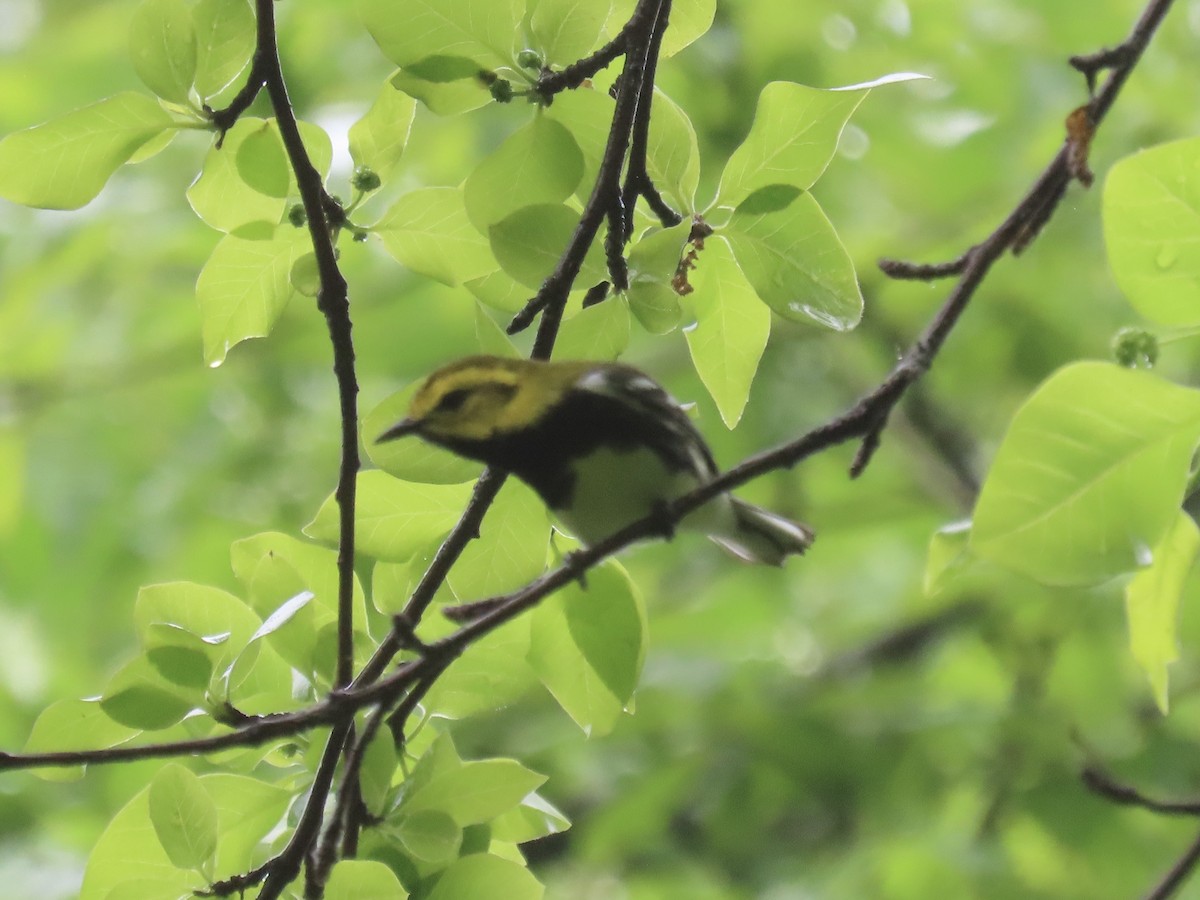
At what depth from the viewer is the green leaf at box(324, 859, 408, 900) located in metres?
1.40

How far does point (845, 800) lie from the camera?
3846 mm

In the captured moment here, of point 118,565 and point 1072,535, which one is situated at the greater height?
point 1072,535

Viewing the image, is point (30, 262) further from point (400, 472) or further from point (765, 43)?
point (400, 472)

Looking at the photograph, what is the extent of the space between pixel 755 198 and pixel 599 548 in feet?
1.78

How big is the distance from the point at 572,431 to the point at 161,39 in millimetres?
820

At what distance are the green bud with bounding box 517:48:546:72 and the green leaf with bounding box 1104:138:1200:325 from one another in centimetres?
74

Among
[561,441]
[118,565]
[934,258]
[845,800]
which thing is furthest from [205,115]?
[118,565]

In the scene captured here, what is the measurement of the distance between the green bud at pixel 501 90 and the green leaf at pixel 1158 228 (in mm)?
766

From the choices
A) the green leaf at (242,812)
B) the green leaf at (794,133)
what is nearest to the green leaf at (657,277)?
the green leaf at (794,133)

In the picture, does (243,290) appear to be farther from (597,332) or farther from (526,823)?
(526,823)

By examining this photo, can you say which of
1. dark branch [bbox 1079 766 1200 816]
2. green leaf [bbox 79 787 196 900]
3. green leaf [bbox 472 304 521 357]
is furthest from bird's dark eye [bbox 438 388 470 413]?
dark branch [bbox 1079 766 1200 816]

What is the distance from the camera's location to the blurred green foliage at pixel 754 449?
3.74m

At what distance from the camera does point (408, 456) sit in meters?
1.73

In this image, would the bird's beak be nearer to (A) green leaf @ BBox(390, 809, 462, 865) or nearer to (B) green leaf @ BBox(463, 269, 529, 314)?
(B) green leaf @ BBox(463, 269, 529, 314)
